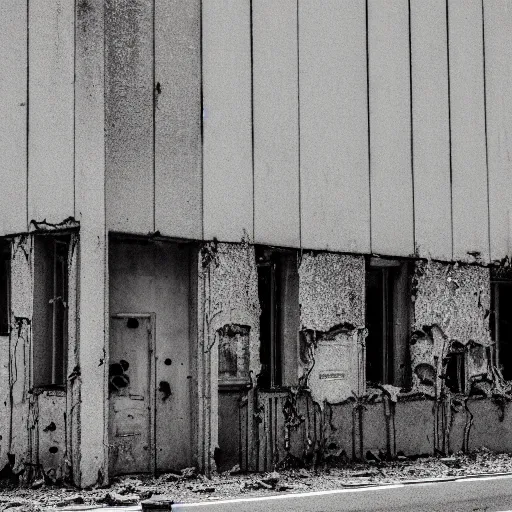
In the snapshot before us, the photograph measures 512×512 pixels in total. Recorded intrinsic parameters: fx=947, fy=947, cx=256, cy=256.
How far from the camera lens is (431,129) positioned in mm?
10477

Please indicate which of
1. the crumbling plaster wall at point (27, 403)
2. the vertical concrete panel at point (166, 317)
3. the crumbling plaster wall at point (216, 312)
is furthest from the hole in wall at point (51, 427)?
the crumbling plaster wall at point (216, 312)

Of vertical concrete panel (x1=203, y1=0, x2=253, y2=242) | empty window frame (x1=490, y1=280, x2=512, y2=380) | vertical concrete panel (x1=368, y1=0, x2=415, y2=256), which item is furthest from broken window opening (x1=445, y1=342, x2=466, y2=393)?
vertical concrete panel (x1=203, y1=0, x2=253, y2=242)

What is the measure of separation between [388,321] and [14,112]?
15.2 ft

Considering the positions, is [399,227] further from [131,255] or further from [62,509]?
[62,509]

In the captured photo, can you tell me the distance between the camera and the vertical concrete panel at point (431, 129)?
1038cm

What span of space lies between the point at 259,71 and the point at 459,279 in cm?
343

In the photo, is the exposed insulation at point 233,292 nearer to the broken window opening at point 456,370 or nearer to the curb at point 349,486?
the curb at point 349,486

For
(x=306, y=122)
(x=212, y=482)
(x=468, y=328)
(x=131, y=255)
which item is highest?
(x=306, y=122)

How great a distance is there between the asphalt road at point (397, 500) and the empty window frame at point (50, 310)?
6.71ft

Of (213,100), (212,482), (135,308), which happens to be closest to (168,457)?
(212,482)

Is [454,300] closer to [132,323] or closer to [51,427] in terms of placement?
[132,323]

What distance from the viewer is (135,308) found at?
28.7ft

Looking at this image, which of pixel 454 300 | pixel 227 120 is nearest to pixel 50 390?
pixel 227 120

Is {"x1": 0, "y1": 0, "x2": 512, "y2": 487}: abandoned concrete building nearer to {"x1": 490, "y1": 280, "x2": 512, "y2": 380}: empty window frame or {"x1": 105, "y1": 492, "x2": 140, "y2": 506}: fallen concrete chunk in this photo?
{"x1": 490, "y1": 280, "x2": 512, "y2": 380}: empty window frame
